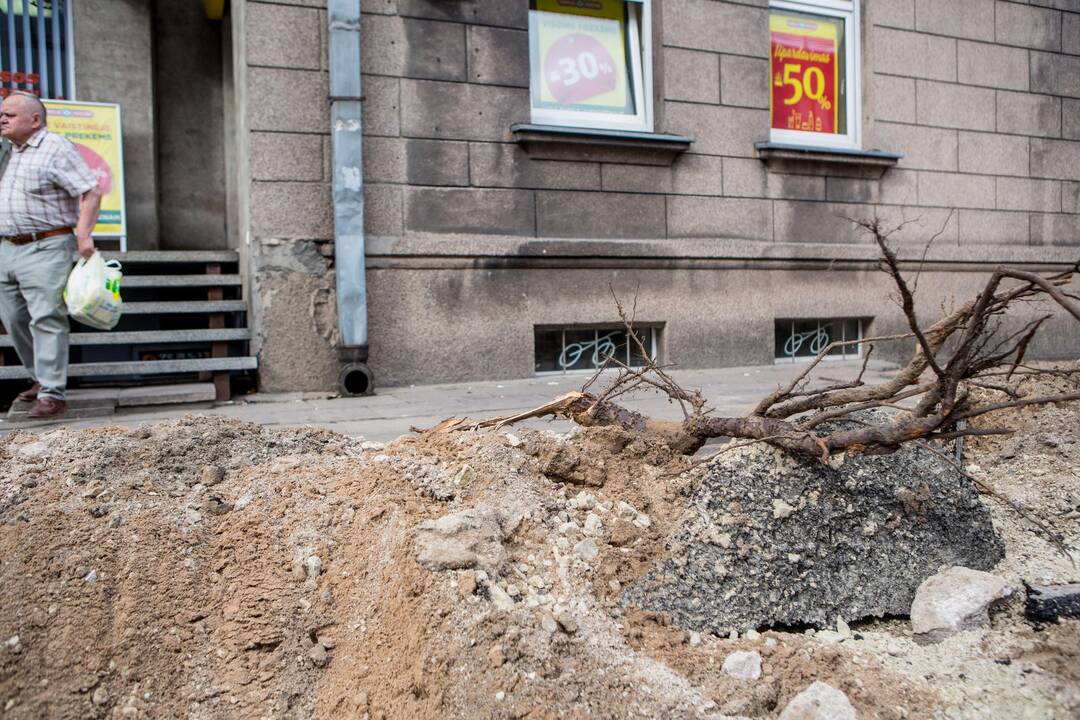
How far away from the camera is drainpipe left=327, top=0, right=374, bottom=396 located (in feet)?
17.3

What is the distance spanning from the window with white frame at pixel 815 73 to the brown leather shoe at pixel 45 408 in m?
5.63

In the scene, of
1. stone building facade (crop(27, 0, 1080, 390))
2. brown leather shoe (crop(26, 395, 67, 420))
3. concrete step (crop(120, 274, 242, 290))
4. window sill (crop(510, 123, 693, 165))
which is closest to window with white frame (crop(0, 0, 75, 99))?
stone building facade (crop(27, 0, 1080, 390))

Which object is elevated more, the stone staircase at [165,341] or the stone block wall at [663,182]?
the stone block wall at [663,182]

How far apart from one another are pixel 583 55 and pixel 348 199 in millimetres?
2371

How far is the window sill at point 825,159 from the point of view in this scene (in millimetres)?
6691

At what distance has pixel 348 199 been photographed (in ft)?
17.3

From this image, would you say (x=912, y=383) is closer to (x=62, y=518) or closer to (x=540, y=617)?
(x=540, y=617)

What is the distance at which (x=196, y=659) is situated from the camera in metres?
1.99

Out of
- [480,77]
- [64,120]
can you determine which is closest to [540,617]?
[480,77]

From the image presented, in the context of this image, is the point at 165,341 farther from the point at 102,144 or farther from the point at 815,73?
the point at 815,73

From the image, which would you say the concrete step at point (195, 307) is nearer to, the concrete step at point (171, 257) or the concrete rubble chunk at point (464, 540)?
the concrete step at point (171, 257)

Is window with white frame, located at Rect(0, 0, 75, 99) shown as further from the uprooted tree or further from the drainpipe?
the uprooted tree

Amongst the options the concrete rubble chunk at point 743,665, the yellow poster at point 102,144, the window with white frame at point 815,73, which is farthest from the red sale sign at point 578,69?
the concrete rubble chunk at point 743,665

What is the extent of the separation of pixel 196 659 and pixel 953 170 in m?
7.51
